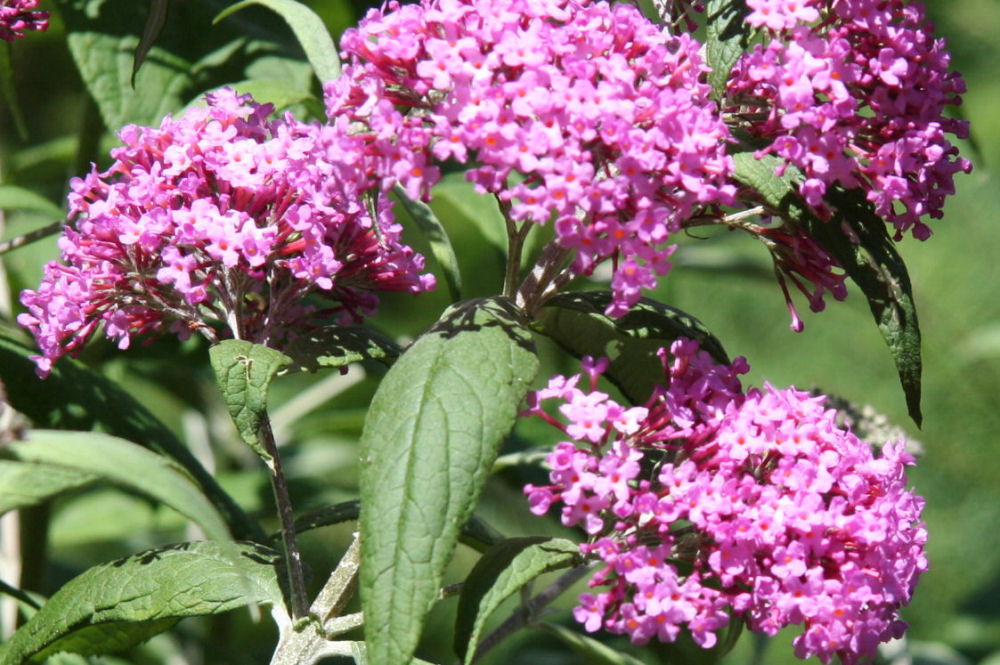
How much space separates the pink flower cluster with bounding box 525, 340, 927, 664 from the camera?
3.03 feet

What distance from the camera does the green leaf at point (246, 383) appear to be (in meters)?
0.87

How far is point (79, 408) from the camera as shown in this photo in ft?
4.10

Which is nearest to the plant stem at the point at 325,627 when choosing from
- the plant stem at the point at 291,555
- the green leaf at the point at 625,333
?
the plant stem at the point at 291,555

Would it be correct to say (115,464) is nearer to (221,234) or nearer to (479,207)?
(221,234)

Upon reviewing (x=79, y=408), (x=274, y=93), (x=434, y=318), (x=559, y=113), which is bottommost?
(x=434, y=318)

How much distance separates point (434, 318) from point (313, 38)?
1400 millimetres

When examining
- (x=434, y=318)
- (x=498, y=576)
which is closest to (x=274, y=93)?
(x=498, y=576)

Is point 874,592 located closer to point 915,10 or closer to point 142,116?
point 915,10

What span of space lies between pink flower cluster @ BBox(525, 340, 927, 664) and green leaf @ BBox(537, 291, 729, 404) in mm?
59

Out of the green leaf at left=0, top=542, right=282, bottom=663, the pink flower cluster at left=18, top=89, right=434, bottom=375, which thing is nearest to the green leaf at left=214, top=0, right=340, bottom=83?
the pink flower cluster at left=18, top=89, right=434, bottom=375

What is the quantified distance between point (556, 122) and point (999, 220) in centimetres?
360

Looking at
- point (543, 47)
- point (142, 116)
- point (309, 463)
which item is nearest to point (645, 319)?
point (543, 47)

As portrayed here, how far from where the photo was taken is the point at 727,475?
3.12ft

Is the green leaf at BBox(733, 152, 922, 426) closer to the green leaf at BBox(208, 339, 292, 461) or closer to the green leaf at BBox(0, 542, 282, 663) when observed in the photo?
the green leaf at BBox(208, 339, 292, 461)
